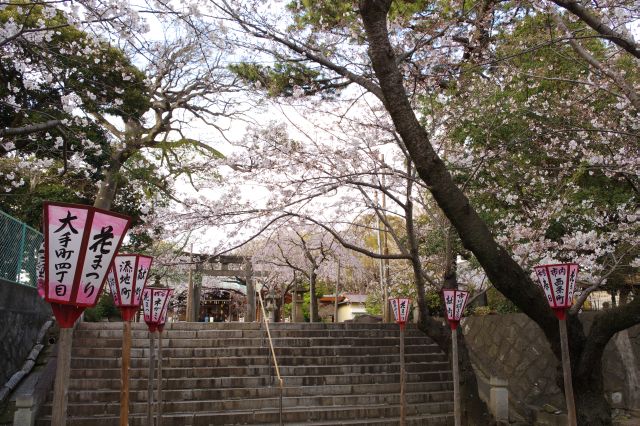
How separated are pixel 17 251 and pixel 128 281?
4.56m

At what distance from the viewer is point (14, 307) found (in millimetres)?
8805

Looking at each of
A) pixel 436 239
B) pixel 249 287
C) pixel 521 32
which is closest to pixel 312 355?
pixel 436 239

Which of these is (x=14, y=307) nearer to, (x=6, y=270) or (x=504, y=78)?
(x=6, y=270)

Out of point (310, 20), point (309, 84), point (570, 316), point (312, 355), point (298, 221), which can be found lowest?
point (312, 355)

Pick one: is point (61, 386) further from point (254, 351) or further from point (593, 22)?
point (254, 351)

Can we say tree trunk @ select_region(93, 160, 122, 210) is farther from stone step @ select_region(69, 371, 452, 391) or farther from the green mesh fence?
stone step @ select_region(69, 371, 452, 391)

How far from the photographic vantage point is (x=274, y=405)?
9.25 m

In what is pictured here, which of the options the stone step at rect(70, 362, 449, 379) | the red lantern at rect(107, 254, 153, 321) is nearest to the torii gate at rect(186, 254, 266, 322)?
the stone step at rect(70, 362, 449, 379)

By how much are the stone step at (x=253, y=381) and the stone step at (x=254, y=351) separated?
85 centimetres

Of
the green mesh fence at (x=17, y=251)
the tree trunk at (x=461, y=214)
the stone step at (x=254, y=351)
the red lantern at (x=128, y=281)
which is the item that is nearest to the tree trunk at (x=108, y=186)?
the green mesh fence at (x=17, y=251)

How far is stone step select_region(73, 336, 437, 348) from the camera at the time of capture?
1034 centimetres

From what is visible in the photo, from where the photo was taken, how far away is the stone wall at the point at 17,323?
27.4 feet

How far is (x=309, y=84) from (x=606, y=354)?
779 centimetres

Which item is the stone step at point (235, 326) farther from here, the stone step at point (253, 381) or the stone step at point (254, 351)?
the stone step at point (253, 381)
